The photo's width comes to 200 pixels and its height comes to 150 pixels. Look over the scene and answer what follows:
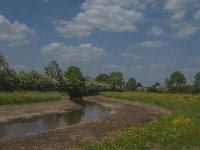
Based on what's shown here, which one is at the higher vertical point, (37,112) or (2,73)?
(2,73)

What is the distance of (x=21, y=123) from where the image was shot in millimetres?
38250

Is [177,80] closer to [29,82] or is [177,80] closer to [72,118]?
[29,82]

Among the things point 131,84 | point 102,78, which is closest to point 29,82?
point 102,78

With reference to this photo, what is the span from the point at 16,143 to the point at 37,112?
2575cm

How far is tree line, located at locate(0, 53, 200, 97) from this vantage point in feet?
275

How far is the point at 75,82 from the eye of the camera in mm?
107688

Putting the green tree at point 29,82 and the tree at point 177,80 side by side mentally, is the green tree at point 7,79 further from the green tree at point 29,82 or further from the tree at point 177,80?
the tree at point 177,80

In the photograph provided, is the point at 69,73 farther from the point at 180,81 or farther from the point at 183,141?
the point at 183,141

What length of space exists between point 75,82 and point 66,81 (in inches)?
95.9

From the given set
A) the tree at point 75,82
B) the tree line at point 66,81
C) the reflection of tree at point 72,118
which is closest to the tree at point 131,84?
the tree line at point 66,81

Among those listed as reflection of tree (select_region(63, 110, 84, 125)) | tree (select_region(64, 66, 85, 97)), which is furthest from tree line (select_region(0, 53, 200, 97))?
reflection of tree (select_region(63, 110, 84, 125))

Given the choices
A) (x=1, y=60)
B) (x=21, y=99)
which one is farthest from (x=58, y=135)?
(x=1, y=60)

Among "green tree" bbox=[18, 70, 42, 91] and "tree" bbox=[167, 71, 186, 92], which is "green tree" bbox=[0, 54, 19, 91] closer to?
"green tree" bbox=[18, 70, 42, 91]

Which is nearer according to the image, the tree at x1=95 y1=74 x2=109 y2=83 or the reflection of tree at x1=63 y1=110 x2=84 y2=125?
the reflection of tree at x1=63 y1=110 x2=84 y2=125
